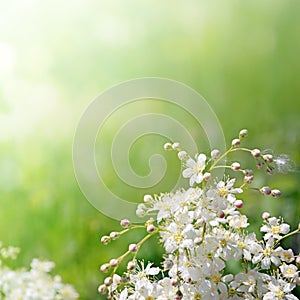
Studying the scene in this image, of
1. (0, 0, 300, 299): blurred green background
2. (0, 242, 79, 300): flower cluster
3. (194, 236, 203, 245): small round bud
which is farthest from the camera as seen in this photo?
(0, 0, 300, 299): blurred green background

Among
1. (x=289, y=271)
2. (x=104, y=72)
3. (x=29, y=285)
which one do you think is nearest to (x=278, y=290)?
(x=289, y=271)

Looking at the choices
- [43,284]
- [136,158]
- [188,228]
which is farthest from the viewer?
[136,158]

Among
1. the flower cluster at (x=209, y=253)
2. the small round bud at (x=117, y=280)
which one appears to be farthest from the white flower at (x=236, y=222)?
the small round bud at (x=117, y=280)

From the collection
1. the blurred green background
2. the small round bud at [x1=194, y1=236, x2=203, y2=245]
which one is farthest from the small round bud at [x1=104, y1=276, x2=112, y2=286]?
the blurred green background

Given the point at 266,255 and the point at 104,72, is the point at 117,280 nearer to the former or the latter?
the point at 266,255

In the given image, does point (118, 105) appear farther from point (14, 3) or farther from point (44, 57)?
point (14, 3)

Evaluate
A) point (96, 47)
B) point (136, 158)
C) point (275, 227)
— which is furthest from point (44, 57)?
point (275, 227)

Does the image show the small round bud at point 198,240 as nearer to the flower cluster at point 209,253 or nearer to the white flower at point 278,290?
the flower cluster at point 209,253

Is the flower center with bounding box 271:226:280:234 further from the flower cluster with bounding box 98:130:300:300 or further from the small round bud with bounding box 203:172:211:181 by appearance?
the small round bud with bounding box 203:172:211:181
